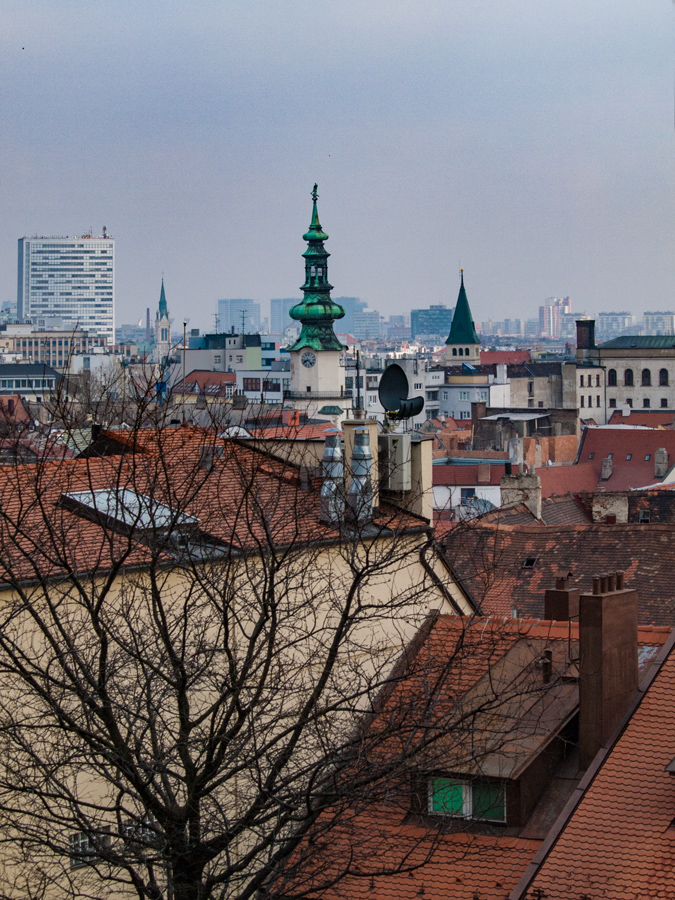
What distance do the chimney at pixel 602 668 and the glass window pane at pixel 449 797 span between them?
0.96 meters

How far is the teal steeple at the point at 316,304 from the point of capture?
3767 inches

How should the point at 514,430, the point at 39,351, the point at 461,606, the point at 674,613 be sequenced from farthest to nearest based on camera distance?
the point at 39,351
the point at 514,430
the point at 674,613
the point at 461,606

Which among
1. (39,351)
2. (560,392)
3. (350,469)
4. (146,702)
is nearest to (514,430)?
(560,392)

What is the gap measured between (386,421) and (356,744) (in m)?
7.12

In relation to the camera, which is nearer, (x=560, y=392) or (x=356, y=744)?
(x=356, y=744)

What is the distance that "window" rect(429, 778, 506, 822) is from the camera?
34.6 feet

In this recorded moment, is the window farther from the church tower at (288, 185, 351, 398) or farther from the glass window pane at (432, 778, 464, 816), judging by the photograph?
the church tower at (288, 185, 351, 398)

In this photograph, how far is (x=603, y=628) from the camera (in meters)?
10.7

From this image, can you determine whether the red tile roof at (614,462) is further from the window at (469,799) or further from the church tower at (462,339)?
the church tower at (462,339)

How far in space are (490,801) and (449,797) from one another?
1.05 ft

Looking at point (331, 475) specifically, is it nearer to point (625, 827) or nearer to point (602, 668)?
point (602, 668)

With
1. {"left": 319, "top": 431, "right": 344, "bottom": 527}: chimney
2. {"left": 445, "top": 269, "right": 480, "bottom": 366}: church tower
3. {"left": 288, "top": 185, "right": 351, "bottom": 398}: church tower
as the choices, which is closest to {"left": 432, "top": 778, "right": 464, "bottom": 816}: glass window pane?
{"left": 319, "top": 431, "right": 344, "bottom": 527}: chimney

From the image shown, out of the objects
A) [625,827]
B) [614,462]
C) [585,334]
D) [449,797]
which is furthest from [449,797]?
[585,334]

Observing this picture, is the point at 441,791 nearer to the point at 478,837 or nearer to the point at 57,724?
the point at 478,837
